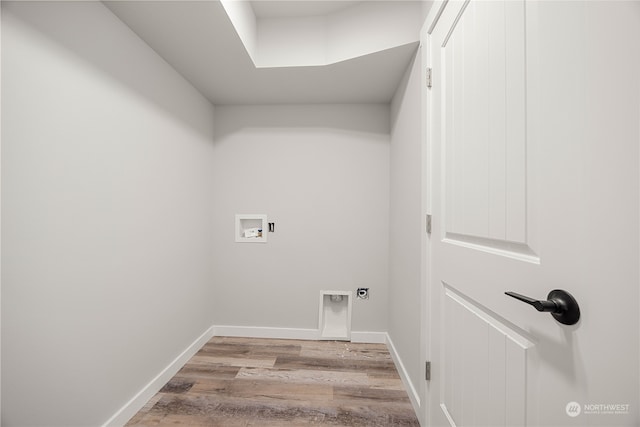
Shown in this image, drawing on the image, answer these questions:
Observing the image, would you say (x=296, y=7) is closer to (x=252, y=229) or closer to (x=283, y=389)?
(x=252, y=229)

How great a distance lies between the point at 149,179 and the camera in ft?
5.51

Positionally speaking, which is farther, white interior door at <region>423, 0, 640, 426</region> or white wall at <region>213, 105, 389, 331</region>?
white wall at <region>213, 105, 389, 331</region>

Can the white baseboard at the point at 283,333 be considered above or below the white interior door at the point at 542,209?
below

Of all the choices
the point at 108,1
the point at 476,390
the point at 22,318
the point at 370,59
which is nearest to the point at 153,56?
the point at 108,1

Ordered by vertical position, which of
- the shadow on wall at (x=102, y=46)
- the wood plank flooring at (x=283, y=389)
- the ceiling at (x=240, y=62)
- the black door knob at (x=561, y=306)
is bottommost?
the wood plank flooring at (x=283, y=389)

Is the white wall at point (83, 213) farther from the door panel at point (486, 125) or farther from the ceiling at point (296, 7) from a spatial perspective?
the door panel at point (486, 125)

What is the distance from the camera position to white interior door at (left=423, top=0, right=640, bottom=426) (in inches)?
21.1

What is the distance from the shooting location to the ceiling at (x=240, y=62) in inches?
55.8

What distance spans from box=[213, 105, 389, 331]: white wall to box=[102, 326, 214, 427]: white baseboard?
397 mm

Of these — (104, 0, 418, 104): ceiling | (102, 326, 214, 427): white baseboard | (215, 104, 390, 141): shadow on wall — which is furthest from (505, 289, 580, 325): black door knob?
(215, 104, 390, 141): shadow on wall

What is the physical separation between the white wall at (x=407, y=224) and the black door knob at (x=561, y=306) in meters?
0.88

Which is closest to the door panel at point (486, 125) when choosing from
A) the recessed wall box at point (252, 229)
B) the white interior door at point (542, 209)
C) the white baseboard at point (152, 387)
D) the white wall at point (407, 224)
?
the white interior door at point (542, 209)

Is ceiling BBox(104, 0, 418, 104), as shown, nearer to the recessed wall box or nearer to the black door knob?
the recessed wall box

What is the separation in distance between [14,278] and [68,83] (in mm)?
823
